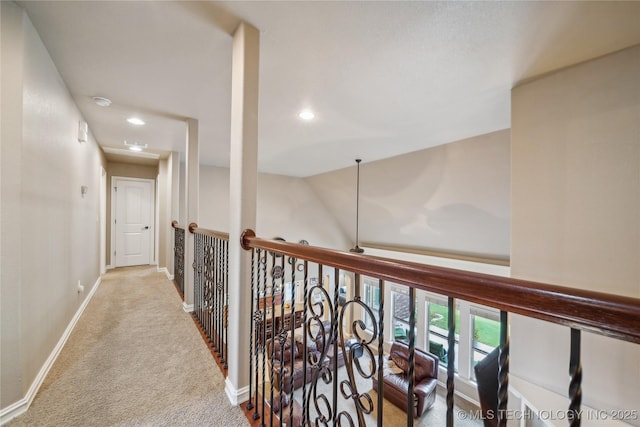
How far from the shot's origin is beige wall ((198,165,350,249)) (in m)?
5.91

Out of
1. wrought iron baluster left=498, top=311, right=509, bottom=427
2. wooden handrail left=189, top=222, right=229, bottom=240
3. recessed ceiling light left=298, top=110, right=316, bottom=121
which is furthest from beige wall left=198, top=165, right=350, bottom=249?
wrought iron baluster left=498, top=311, right=509, bottom=427

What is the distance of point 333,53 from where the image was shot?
1726 mm

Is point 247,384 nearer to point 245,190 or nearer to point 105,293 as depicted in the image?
point 245,190

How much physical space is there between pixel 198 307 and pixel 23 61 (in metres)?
2.24

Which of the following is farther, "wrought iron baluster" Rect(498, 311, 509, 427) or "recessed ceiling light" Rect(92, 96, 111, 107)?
"recessed ceiling light" Rect(92, 96, 111, 107)

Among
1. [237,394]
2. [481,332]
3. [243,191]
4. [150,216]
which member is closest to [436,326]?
[481,332]

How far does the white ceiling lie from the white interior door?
9.44 feet

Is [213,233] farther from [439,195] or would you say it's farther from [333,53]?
[439,195]

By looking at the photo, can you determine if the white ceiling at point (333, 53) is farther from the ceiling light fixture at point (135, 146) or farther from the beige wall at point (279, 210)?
the beige wall at point (279, 210)

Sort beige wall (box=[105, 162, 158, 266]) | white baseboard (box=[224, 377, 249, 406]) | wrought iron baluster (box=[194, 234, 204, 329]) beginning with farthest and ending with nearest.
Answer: beige wall (box=[105, 162, 158, 266]) < wrought iron baluster (box=[194, 234, 204, 329]) < white baseboard (box=[224, 377, 249, 406])

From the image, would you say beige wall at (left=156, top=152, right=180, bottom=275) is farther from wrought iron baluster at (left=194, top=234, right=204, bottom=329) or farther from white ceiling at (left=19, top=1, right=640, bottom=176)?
wrought iron baluster at (left=194, top=234, right=204, bottom=329)

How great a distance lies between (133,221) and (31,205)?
4566 millimetres

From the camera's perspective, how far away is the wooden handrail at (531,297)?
1.28 ft

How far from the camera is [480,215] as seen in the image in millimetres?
4500
